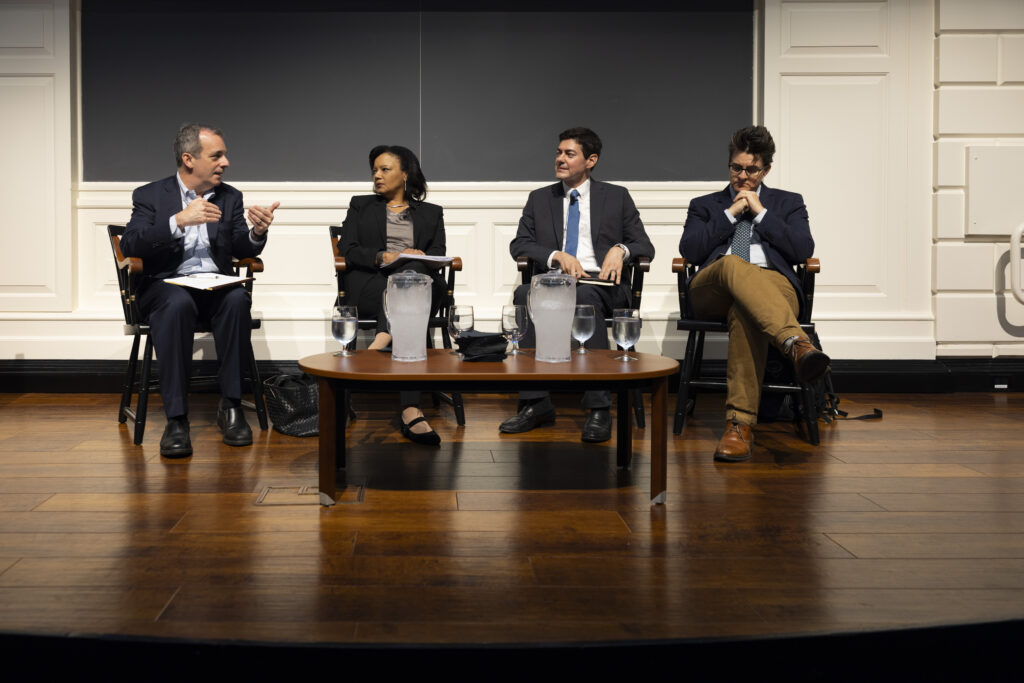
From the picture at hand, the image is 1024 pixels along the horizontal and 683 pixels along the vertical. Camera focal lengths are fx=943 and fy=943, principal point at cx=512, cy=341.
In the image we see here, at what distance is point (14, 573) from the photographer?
6.53ft

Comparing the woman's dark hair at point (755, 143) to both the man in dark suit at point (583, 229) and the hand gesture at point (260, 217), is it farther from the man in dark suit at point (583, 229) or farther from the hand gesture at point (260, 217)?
the hand gesture at point (260, 217)

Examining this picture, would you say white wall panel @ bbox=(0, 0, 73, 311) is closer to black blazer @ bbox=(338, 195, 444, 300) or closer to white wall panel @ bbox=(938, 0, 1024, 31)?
black blazer @ bbox=(338, 195, 444, 300)

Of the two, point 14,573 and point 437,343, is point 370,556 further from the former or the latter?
point 437,343

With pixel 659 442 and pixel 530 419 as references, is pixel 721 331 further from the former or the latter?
pixel 659 442

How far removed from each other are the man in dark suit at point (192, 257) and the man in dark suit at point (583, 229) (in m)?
1.13

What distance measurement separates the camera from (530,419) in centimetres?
373

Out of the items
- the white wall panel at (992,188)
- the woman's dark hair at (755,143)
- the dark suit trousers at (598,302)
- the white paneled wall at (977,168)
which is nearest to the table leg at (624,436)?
the dark suit trousers at (598,302)

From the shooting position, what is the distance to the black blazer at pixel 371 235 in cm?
402

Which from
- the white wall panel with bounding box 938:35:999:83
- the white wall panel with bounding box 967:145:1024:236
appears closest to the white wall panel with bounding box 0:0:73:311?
the white wall panel with bounding box 938:35:999:83

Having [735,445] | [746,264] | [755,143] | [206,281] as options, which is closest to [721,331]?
[746,264]

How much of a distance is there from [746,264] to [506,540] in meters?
1.68

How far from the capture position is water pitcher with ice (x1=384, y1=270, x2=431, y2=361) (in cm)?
278

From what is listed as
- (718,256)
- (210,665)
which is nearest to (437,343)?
(718,256)

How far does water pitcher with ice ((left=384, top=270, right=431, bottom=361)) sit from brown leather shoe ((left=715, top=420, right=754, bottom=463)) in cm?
109
